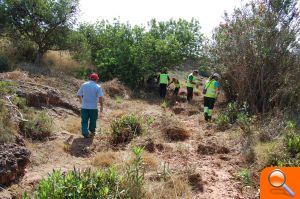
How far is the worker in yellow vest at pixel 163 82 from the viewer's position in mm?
16672

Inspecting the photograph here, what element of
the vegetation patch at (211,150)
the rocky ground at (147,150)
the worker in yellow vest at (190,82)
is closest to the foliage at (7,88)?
the rocky ground at (147,150)

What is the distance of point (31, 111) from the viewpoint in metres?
8.94

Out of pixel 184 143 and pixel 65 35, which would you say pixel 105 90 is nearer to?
pixel 65 35

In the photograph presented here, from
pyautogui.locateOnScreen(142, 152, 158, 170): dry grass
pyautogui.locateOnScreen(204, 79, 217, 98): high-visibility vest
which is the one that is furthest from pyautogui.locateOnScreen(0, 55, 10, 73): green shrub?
pyautogui.locateOnScreen(142, 152, 158, 170): dry grass

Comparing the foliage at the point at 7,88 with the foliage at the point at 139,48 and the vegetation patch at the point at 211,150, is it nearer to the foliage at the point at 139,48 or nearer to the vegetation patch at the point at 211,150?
the vegetation patch at the point at 211,150

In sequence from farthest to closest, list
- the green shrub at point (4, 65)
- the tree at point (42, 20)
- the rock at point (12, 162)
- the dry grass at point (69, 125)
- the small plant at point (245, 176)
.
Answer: the tree at point (42, 20), the green shrub at point (4, 65), the dry grass at point (69, 125), the small plant at point (245, 176), the rock at point (12, 162)

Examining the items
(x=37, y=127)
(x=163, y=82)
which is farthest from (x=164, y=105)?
(x=37, y=127)

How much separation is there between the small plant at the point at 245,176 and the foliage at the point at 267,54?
13.5 feet

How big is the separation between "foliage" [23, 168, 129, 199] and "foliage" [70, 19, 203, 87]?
13.1 metres

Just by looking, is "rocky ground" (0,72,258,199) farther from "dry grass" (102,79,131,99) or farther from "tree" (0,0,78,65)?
"tree" (0,0,78,65)

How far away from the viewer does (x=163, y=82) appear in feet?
54.9

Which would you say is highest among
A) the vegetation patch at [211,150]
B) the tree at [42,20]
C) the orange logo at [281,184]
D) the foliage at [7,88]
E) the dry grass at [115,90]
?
the tree at [42,20]

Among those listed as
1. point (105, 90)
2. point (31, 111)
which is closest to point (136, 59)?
point (105, 90)

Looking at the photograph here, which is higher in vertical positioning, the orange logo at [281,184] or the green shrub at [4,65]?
the orange logo at [281,184]
